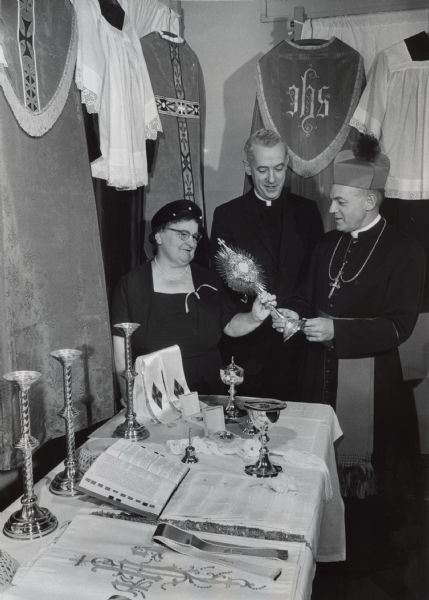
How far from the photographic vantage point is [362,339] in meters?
3.18

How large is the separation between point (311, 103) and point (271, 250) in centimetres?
92

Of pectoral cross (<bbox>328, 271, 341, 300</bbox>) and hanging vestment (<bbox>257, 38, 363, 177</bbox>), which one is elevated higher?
hanging vestment (<bbox>257, 38, 363, 177</bbox>)

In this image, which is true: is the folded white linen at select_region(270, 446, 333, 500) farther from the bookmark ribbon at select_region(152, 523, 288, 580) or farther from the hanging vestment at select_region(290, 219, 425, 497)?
the hanging vestment at select_region(290, 219, 425, 497)

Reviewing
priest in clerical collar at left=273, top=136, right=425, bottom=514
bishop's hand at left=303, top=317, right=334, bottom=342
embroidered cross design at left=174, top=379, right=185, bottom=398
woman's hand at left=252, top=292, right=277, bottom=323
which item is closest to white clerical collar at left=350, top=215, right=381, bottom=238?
priest in clerical collar at left=273, top=136, right=425, bottom=514

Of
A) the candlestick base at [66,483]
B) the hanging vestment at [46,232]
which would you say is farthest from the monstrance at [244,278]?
the candlestick base at [66,483]

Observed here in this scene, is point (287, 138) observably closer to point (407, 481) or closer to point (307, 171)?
point (307, 171)

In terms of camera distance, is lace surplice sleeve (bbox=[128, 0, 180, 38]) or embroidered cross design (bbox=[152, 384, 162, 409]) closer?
embroidered cross design (bbox=[152, 384, 162, 409])

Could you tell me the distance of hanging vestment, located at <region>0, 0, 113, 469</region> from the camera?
233 centimetres

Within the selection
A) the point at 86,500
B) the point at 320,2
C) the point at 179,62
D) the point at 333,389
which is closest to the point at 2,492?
the point at 86,500

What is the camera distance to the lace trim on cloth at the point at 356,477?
3.26 meters

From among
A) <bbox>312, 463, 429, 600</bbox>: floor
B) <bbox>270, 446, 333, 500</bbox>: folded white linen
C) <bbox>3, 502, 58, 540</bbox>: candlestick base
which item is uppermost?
<bbox>3, 502, 58, 540</bbox>: candlestick base

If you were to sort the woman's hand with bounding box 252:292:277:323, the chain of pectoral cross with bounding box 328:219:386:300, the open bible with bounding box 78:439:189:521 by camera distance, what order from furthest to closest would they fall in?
the chain of pectoral cross with bounding box 328:219:386:300, the woman's hand with bounding box 252:292:277:323, the open bible with bounding box 78:439:189:521

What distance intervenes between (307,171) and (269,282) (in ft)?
2.35

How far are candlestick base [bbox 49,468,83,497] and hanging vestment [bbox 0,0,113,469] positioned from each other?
565mm
